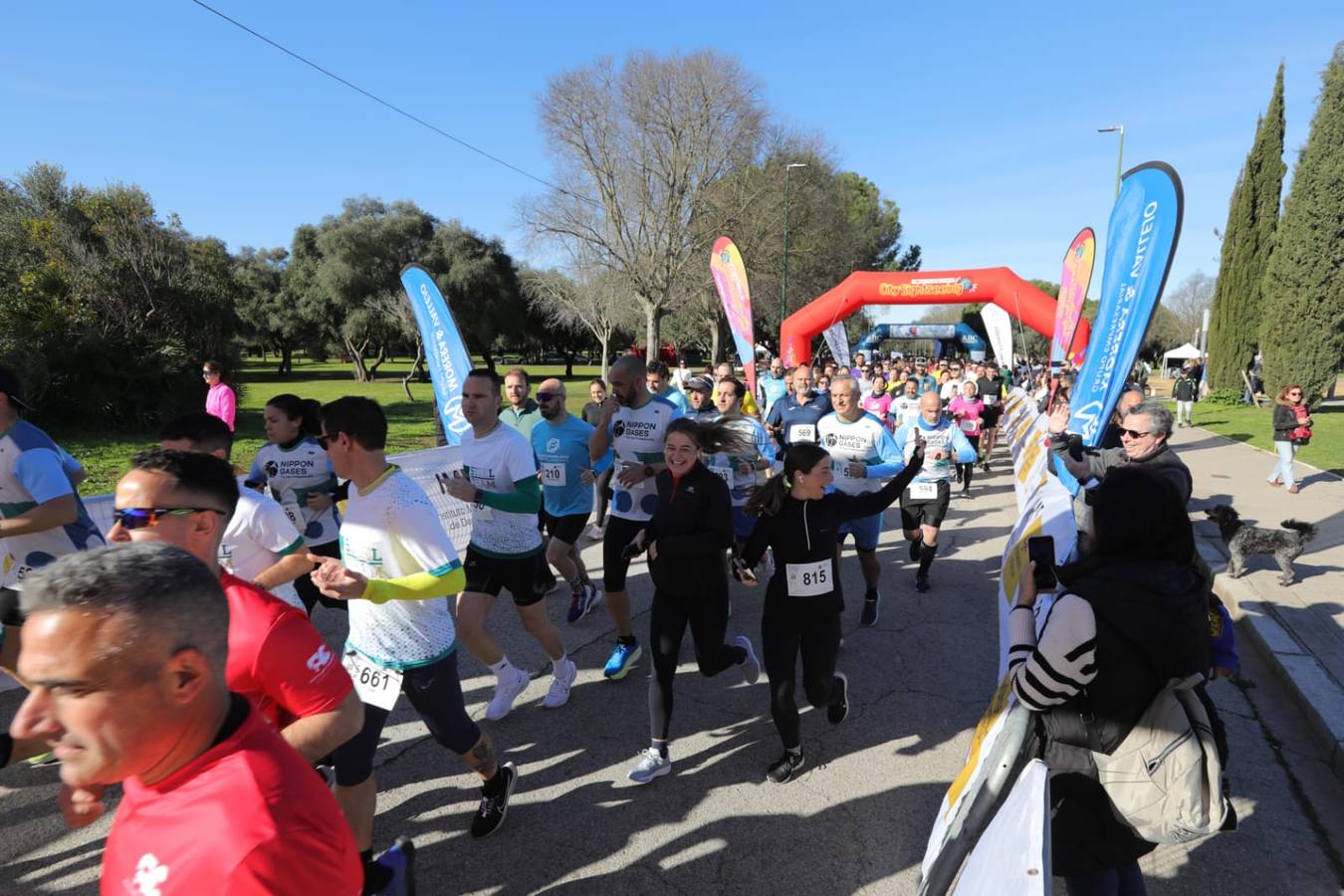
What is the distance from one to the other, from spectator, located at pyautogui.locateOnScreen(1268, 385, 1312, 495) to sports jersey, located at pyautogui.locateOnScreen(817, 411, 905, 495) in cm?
790

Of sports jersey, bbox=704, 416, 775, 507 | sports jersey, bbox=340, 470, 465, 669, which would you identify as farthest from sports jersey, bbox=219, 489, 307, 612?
sports jersey, bbox=704, 416, 775, 507

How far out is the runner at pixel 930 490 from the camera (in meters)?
6.37

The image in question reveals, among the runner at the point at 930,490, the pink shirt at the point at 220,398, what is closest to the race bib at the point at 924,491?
the runner at the point at 930,490

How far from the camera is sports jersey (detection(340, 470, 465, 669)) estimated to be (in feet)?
8.94

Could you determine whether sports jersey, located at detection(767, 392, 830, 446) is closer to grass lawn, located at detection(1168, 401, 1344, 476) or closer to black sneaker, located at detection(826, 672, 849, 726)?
black sneaker, located at detection(826, 672, 849, 726)

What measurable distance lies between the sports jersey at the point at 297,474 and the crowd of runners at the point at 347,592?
0.01m

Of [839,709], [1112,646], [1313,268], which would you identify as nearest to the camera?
[1112,646]

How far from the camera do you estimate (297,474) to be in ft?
16.1

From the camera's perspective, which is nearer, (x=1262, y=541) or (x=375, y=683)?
(x=375, y=683)

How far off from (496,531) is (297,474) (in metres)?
1.80

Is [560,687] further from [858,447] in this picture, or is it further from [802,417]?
[802,417]

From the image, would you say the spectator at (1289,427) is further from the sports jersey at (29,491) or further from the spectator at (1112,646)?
the sports jersey at (29,491)

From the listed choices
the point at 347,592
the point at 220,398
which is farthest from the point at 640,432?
the point at 220,398

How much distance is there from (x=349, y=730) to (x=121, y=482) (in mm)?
942
